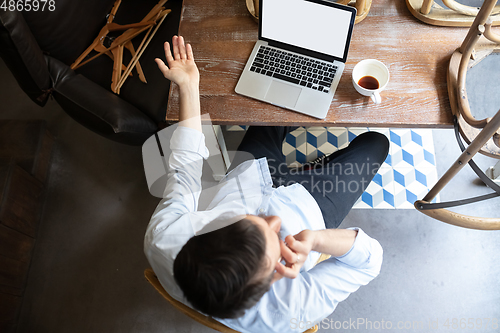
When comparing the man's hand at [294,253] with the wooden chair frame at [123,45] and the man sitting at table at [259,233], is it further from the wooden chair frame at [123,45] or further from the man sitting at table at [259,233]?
the wooden chair frame at [123,45]

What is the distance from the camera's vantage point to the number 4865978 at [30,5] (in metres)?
1.39

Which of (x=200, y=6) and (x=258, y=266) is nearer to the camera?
(x=258, y=266)

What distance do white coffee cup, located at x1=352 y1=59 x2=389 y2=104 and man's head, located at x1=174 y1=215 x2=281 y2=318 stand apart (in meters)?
0.73

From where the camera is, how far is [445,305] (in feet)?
5.82

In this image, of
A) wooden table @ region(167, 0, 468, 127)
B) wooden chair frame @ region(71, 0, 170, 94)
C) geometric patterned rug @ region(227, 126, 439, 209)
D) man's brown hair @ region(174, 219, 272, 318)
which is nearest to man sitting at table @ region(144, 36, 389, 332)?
man's brown hair @ region(174, 219, 272, 318)

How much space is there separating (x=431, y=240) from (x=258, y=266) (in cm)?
146

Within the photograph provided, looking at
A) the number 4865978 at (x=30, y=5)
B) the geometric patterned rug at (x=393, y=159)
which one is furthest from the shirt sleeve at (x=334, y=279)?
the number 4865978 at (x=30, y=5)

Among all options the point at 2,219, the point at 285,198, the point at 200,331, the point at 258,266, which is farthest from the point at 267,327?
the point at 2,219

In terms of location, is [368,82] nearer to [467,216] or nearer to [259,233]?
[467,216]

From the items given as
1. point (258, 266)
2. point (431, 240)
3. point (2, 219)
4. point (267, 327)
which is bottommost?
point (431, 240)

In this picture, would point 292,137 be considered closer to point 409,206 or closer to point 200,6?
point 409,206

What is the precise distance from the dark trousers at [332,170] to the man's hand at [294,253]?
0.39 metres

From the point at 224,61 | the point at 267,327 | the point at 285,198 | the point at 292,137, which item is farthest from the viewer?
the point at 292,137

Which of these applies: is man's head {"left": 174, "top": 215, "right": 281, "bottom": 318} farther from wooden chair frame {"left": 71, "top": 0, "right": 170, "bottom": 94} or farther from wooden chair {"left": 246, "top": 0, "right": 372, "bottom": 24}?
wooden chair frame {"left": 71, "top": 0, "right": 170, "bottom": 94}
